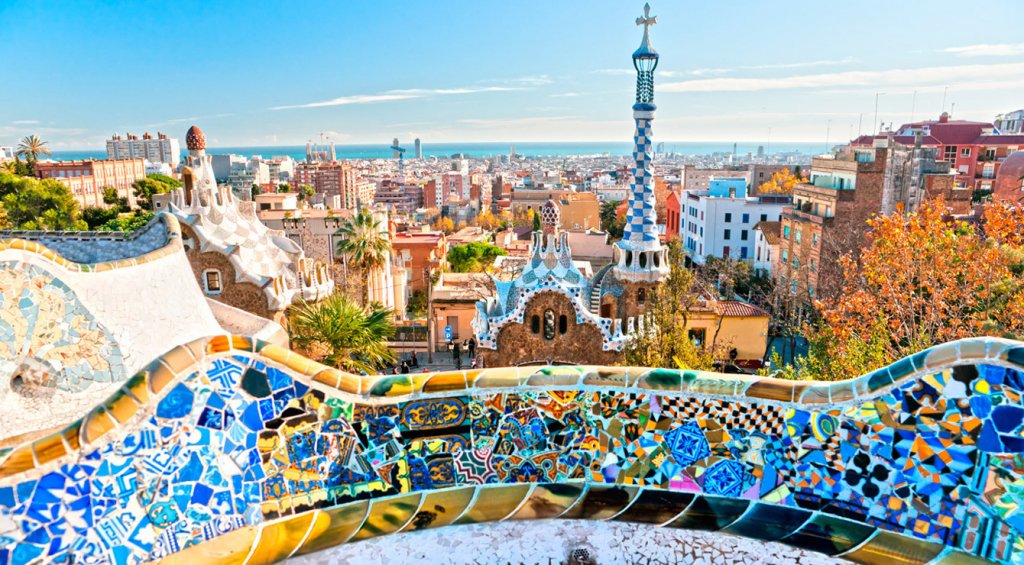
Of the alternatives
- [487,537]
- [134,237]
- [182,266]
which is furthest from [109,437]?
[134,237]

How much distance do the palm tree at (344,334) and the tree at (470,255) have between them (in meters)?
→ 23.2

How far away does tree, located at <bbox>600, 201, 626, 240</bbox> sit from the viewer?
186 feet

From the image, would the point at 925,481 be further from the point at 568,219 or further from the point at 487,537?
the point at 568,219

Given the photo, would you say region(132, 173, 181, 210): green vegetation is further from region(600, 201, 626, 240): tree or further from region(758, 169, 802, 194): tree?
region(758, 169, 802, 194): tree

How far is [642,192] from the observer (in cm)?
1495

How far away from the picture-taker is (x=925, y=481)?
11.3 ft

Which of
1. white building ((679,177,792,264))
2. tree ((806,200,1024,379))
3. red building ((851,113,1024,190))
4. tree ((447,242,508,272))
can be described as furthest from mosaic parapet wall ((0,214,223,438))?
red building ((851,113,1024,190))

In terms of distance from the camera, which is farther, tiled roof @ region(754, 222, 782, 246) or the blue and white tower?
tiled roof @ region(754, 222, 782, 246)

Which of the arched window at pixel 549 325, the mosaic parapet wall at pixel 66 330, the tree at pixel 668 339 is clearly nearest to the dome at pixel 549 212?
the arched window at pixel 549 325

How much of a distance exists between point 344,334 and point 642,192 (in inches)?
257

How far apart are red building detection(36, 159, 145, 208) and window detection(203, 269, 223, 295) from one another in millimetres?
46475

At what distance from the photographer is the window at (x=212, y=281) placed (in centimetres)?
1459

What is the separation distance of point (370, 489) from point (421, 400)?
19.6 inches

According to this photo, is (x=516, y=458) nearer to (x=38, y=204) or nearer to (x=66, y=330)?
(x=66, y=330)
